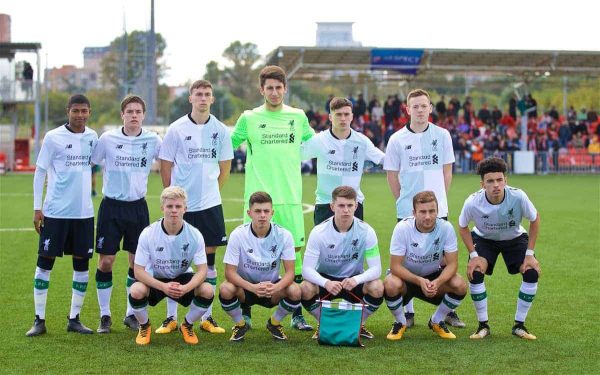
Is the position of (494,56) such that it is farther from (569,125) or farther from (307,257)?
(307,257)

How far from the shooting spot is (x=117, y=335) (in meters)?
7.77

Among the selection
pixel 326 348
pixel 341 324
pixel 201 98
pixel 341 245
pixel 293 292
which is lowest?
pixel 326 348

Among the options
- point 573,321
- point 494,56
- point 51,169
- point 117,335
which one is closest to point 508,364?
point 573,321

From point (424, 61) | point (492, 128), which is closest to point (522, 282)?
point (424, 61)

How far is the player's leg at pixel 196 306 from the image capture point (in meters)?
7.44

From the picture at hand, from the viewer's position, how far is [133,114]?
7.91 metres

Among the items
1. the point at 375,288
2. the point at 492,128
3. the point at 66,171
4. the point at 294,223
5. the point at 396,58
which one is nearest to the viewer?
the point at 375,288

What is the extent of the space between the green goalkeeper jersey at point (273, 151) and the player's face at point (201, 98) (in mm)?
419

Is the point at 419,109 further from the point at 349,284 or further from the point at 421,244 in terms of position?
the point at 349,284

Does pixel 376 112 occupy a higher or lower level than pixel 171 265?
higher

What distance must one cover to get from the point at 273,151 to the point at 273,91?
54 centimetres

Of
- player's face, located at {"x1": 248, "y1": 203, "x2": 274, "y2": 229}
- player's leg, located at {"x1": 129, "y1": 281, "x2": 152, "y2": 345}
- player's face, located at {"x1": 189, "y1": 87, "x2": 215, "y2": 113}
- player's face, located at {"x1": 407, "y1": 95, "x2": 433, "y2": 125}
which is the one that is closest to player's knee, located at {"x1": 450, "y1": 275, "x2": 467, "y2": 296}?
player's face, located at {"x1": 407, "y1": 95, "x2": 433, "y2": 125}

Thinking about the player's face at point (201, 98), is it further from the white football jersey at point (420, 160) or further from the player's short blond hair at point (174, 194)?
the white football jersey at point (420, 160)

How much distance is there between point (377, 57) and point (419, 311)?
2785 cm
